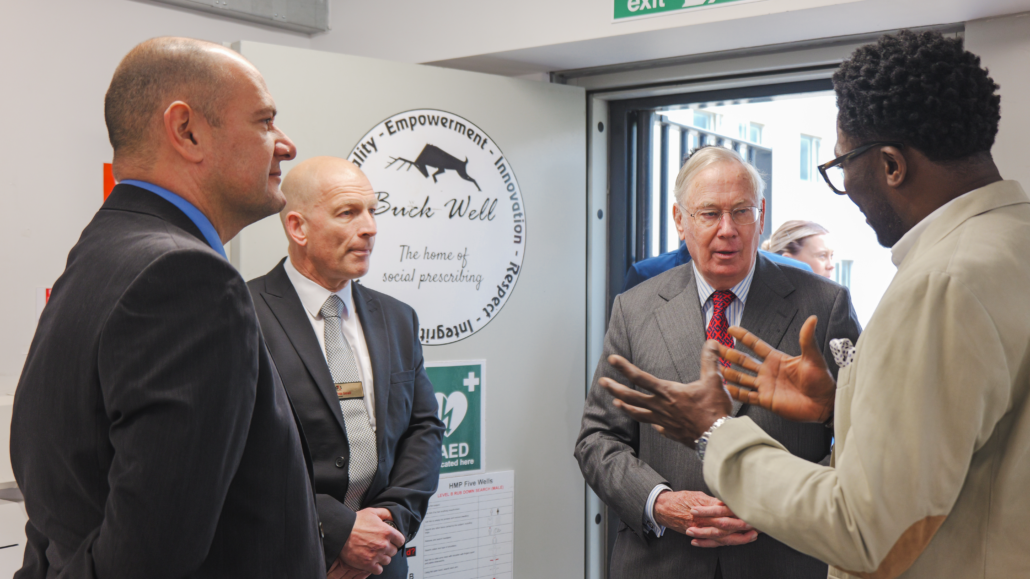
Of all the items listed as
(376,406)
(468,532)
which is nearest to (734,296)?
(376,406)

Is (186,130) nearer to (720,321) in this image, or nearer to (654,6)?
(720,321)

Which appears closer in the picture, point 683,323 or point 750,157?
point 683,323

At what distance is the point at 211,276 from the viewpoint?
95 centimetres

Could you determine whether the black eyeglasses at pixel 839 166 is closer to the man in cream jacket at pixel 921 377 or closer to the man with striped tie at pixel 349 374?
the man in cream jacket at pixel 921 377

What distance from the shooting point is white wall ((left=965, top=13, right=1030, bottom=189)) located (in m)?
2.03

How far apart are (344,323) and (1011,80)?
73.4 inches

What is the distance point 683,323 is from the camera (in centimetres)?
199

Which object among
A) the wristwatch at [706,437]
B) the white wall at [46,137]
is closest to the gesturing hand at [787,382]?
the wristwatch at [706,437]

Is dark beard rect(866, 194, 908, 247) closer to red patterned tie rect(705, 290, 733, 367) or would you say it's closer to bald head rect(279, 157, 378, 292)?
red patterned tie rect(705, 290, 733, 367)

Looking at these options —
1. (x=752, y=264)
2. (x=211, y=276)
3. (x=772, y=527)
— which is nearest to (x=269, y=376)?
(x=211, y=276)

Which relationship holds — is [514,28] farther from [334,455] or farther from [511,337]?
[334,455]

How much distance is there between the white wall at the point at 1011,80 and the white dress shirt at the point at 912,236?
1132mm

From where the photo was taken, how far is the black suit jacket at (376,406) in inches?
71.0

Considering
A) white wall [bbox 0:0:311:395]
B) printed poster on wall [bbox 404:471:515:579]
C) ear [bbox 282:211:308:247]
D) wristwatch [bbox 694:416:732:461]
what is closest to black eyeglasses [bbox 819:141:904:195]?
→ wristwatch [bbox 694:416:732:461]
